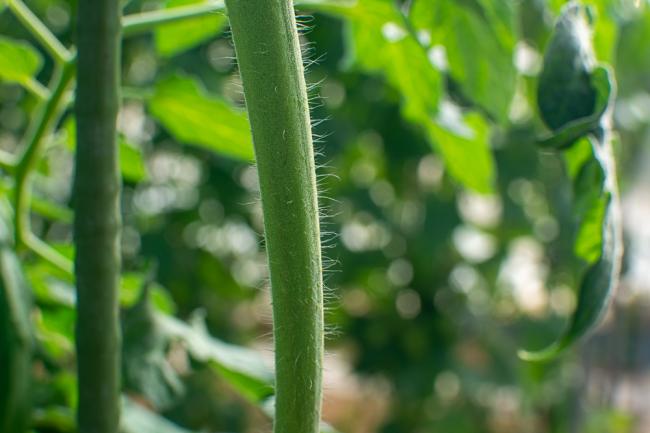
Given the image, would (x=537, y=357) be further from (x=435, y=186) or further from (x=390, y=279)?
(x=390, y=279)

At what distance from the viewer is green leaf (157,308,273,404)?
0.56 meters

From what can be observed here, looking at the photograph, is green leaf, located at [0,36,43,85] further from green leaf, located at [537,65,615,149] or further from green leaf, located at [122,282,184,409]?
green leaf, located at [537,65,615,149]

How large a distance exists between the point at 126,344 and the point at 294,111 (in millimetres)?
333

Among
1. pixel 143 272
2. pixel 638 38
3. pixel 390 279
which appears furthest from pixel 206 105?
pixel 390 279

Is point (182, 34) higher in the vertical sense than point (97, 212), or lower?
higher

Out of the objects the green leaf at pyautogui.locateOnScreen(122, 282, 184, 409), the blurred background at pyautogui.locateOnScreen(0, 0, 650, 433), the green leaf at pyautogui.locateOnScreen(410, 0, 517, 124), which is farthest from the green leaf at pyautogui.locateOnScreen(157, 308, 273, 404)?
the blurred background at pyautogui.locateOnScreen(0, 0, 650, 433)

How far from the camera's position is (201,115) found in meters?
0.61

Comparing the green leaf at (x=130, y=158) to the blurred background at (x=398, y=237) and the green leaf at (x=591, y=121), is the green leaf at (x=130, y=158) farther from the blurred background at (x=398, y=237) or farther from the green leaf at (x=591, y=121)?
the blurred background at (x=398, y=237)

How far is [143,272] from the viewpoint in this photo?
54 cm

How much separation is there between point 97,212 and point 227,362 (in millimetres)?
241

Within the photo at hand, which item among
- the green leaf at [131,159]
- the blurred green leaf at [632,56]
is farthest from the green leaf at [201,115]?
the blurred green leaf at [632,56]

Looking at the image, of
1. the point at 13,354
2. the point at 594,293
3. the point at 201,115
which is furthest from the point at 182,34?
the point at 594,293

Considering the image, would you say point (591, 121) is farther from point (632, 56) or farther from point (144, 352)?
point (632, 56)

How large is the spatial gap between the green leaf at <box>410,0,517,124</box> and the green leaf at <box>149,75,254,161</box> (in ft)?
0.55
